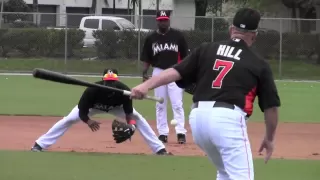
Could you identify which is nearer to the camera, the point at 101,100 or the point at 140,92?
the point at 140,92

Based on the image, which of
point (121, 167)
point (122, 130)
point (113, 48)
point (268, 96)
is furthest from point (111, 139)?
point (113, 48)

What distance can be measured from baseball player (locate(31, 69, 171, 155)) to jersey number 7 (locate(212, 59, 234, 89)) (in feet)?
13.8

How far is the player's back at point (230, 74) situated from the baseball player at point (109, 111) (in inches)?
163

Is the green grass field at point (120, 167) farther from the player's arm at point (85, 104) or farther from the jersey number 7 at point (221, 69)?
the jersey number 7 at point (221, 69)

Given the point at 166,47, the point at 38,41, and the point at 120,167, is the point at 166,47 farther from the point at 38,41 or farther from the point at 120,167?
the point at 38,41

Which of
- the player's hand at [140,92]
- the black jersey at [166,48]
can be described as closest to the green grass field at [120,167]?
the player's hand at [140,92]

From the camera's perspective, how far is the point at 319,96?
2164cm

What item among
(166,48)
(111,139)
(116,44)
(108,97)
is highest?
(166,48)

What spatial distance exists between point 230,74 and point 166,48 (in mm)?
6394

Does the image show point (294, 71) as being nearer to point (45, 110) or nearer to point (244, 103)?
point (45, 110)

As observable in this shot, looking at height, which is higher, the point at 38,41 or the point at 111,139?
the point at 38,41

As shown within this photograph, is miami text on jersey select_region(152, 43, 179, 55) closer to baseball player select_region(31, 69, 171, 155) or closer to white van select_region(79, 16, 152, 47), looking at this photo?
baseball player select_region(31, 69, 171, 155)

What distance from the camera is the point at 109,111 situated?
10562mm

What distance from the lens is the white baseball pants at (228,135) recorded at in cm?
566
